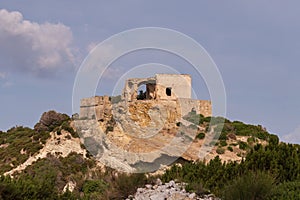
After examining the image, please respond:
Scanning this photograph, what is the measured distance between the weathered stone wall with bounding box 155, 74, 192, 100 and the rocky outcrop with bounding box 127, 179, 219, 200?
61.4 feet

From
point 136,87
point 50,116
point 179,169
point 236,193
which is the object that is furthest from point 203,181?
point 50,116

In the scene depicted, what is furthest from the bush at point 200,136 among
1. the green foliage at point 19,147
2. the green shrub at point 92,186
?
the green foliage at point 19,147

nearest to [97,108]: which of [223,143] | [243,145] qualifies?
[223,143]

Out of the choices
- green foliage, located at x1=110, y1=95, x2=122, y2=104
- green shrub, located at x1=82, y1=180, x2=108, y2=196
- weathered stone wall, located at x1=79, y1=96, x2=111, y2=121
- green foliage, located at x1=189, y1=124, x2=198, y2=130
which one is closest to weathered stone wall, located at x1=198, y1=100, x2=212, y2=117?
green foliage, located at x1=189, y1=124, x2=198, y2=130

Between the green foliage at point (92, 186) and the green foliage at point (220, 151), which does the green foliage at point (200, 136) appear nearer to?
the green foliage at point (220, 151)

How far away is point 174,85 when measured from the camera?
3161cm

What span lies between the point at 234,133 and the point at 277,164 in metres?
16.8

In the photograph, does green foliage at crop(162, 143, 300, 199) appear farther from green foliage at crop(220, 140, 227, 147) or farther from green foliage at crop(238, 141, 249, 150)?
green foliage at crop(220, 140, 227, 147)

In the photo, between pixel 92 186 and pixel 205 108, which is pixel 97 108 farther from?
pixel 92 186

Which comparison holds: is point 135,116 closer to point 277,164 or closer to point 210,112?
point 210,112

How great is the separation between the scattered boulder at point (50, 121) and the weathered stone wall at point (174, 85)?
7.56 m

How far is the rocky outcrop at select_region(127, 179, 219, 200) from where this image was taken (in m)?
Result: 11.1

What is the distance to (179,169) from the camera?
1432cm

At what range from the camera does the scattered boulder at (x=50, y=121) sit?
33.0 meters
